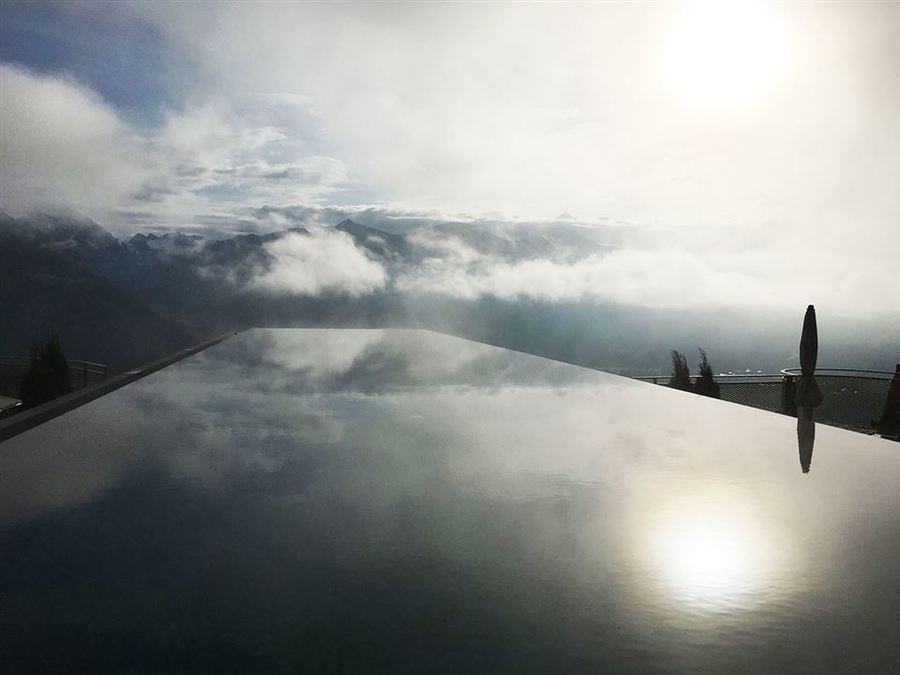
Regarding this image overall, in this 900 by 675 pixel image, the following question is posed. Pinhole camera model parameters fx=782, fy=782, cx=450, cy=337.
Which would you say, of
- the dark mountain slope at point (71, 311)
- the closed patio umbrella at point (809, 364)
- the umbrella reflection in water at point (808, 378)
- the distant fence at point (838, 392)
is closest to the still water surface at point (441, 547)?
the umbrella reflection in water at point (808, 378)

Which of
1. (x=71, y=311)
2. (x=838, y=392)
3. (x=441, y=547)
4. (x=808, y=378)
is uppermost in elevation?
(x=808, y=378)

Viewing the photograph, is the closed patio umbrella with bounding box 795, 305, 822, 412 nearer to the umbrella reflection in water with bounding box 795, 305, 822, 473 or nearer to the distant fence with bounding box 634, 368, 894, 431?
the umbrella reflection in water with bounding box 795, 305, 822, 473

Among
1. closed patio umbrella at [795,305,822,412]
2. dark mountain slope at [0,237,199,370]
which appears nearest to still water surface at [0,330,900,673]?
closed patio umbrella at [795,305,822,412]

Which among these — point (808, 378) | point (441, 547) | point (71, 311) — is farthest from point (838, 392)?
point (71, 311)

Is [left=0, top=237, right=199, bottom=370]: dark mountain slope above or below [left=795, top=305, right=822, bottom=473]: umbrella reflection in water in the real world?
below

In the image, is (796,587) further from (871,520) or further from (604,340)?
(604,340)

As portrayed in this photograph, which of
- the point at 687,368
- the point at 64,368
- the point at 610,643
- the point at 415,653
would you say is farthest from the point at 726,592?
the point at 64,368

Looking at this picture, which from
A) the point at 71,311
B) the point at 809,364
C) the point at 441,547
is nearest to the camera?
the point at 441,547

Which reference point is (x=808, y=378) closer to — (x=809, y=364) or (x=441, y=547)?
(x=809, y=364)
